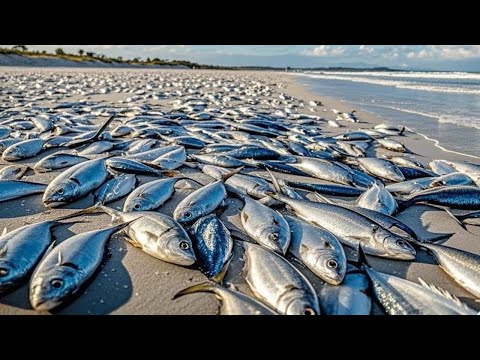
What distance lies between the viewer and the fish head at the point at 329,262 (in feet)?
6.44

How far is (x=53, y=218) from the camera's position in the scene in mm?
2705

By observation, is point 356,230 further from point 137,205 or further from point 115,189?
point 115,189

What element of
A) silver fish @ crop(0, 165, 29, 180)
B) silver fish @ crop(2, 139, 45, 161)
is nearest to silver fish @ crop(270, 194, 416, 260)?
silver fish @ crop(0, 165, 29, 180)

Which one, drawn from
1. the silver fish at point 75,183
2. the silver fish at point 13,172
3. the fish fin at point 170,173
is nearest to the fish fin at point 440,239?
the fish fin at point 170,173

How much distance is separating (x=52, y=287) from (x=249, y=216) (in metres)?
1.42

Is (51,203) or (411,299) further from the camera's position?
(51,203)

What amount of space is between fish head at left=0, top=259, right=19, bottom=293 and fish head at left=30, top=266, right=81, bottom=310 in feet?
0.48

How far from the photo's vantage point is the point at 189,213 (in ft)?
8.56

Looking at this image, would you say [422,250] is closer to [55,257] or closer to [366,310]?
[366,310]

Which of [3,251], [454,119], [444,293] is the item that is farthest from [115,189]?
[454,119]
